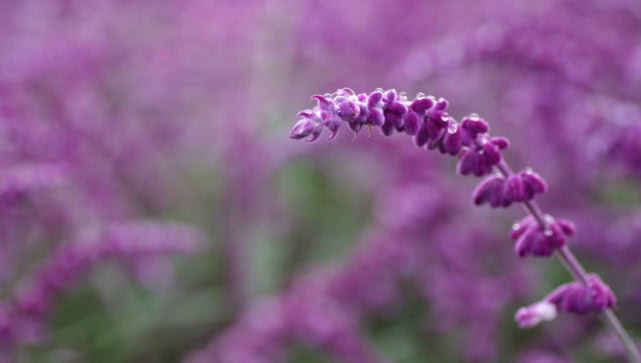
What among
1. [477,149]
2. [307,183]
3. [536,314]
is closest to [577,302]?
[536,314]

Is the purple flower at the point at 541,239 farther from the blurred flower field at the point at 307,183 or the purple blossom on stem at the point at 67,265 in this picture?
the purple blossom on stem at the point at 67,265

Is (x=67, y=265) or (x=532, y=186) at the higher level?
(x=67, y=265)

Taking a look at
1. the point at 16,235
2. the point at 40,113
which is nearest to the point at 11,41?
the point at 40,113

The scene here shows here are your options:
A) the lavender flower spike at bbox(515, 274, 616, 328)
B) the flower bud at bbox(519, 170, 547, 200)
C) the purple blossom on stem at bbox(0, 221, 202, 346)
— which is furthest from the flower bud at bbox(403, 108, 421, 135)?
the purple blossom on stem at bbox(0, 221, 202, 346)

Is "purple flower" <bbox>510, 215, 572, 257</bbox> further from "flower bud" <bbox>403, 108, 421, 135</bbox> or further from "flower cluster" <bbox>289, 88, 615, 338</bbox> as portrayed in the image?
"flower bud" <bbox>403, 108, 421, 135</bbox>

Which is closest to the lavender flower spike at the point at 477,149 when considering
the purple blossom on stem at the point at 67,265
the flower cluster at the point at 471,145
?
the flower cluster at the point at 471,145

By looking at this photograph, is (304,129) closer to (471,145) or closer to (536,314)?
(471,145)

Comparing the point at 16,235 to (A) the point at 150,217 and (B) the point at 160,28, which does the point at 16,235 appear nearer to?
(A) the point at 150,217

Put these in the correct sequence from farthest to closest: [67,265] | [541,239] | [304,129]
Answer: [67,265]
[541,239]
[304,129]
